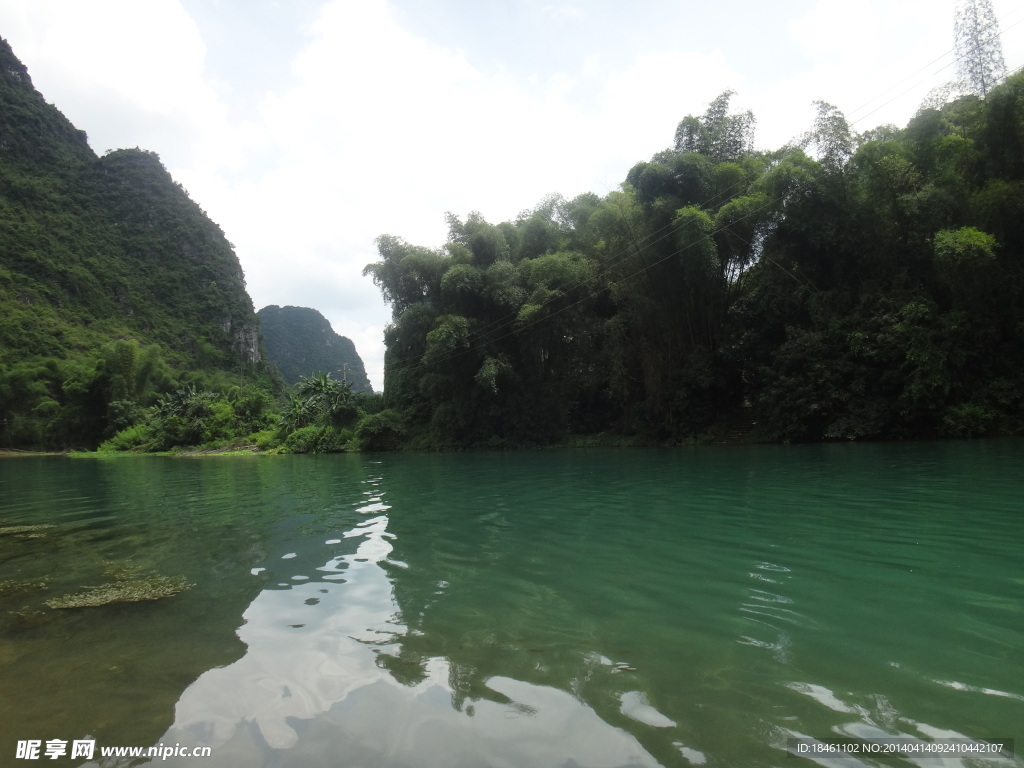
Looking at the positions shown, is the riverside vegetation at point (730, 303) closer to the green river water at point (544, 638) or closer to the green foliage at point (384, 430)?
the green foliage at point (384, 430)

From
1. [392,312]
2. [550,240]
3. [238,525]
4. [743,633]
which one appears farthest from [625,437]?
[743,633]

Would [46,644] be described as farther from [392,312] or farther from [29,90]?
[29,90]

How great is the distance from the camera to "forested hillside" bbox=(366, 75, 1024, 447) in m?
15.7

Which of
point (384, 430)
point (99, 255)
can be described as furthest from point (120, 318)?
point (384, 430)

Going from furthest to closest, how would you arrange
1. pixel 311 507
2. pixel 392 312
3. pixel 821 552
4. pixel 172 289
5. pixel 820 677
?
1. pixel 172 289
2. pixel 392 312
3. pixel 311 507
4. pixel 821 552
5. pixel 820 677

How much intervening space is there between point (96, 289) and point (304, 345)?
229 ft

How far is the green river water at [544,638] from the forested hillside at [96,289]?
49101 mm

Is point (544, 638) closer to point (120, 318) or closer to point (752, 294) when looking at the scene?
point (752, 294)

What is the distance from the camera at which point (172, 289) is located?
80562 mm

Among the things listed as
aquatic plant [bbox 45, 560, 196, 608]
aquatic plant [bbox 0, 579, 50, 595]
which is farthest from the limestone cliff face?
aquatic plant [bbox 45, 560, 196, 608]

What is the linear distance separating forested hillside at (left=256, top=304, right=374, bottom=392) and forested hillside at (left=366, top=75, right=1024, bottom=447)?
102120mm

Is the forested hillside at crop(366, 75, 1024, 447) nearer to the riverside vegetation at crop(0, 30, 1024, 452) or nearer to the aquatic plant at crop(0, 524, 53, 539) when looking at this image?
the riverside vegetation at crop(0, 30, 1024, 452)

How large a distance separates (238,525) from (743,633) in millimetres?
6274

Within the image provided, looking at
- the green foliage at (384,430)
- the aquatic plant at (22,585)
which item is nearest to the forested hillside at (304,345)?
the green foliage at (384,430)
